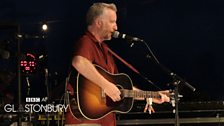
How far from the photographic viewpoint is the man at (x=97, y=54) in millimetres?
3502

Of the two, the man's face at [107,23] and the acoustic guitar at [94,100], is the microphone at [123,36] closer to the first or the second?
the man's face at [107,23]

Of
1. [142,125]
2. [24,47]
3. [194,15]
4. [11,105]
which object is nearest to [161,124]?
[142,125]

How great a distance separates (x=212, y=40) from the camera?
10250 mm

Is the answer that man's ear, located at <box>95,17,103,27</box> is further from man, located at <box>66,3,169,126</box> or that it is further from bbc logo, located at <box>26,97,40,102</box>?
bbc logo, located at <box>26,97,40,102</box>

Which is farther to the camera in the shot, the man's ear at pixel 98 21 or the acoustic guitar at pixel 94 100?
the man's ear at pixel 98 21

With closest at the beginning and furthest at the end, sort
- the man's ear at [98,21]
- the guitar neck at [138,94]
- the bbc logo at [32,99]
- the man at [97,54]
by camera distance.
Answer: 1. the man at [97,54]
2. the man's ear at [98,21]
3. the guitar neck at [138,94]
4. the bbc logo at [32,99]

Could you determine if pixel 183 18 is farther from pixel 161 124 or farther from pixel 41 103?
pixel 161 124

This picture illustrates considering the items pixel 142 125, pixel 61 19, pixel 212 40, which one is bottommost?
pixel 142 125

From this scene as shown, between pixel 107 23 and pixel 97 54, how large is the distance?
10.9 inches

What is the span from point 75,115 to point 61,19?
8472 mm

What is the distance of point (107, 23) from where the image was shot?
148 inches

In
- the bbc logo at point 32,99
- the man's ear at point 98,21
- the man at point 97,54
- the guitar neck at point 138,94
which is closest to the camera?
the man at point 97,54

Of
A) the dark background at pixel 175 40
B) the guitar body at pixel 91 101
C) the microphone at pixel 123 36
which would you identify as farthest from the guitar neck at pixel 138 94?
the dark background at pixel 175 40

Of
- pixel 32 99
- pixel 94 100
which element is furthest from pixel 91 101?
pixel 32 99
